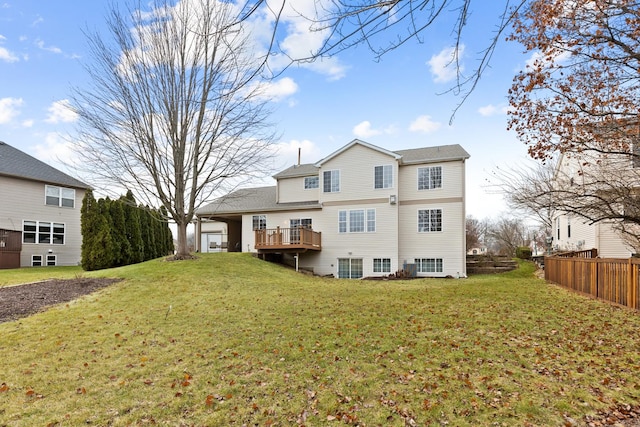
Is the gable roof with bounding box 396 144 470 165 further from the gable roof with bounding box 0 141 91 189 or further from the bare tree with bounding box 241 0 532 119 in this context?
the gable roof with bounding box 0 141 91 189

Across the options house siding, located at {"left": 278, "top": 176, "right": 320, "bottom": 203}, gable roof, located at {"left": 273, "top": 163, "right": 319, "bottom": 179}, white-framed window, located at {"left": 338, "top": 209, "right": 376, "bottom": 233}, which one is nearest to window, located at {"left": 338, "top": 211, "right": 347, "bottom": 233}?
white-framed window, located at {"left": 338, "top": 209, "right": 376, "bottom": 233}

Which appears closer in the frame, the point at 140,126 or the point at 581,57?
the point at 581,57

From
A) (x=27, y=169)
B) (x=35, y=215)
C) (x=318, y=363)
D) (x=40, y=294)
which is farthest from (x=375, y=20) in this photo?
(x=27, y=169)

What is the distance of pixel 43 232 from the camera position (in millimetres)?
21875

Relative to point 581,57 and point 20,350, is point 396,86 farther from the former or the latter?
point 20,350

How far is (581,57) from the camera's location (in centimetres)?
662

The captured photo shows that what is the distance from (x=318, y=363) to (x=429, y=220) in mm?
15504

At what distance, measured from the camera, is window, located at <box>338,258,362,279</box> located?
2014 cm

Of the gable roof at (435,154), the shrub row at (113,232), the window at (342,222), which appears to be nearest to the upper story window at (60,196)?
the shrub row at (113,232)

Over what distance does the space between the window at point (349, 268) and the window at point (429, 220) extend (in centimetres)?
389

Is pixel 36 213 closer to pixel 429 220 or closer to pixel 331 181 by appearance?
pixel 331 181

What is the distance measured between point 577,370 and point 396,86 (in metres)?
4.58

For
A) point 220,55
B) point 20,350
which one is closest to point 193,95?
point 220,55

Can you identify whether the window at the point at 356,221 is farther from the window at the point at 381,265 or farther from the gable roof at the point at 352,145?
the gable roof at the point at 352,145
